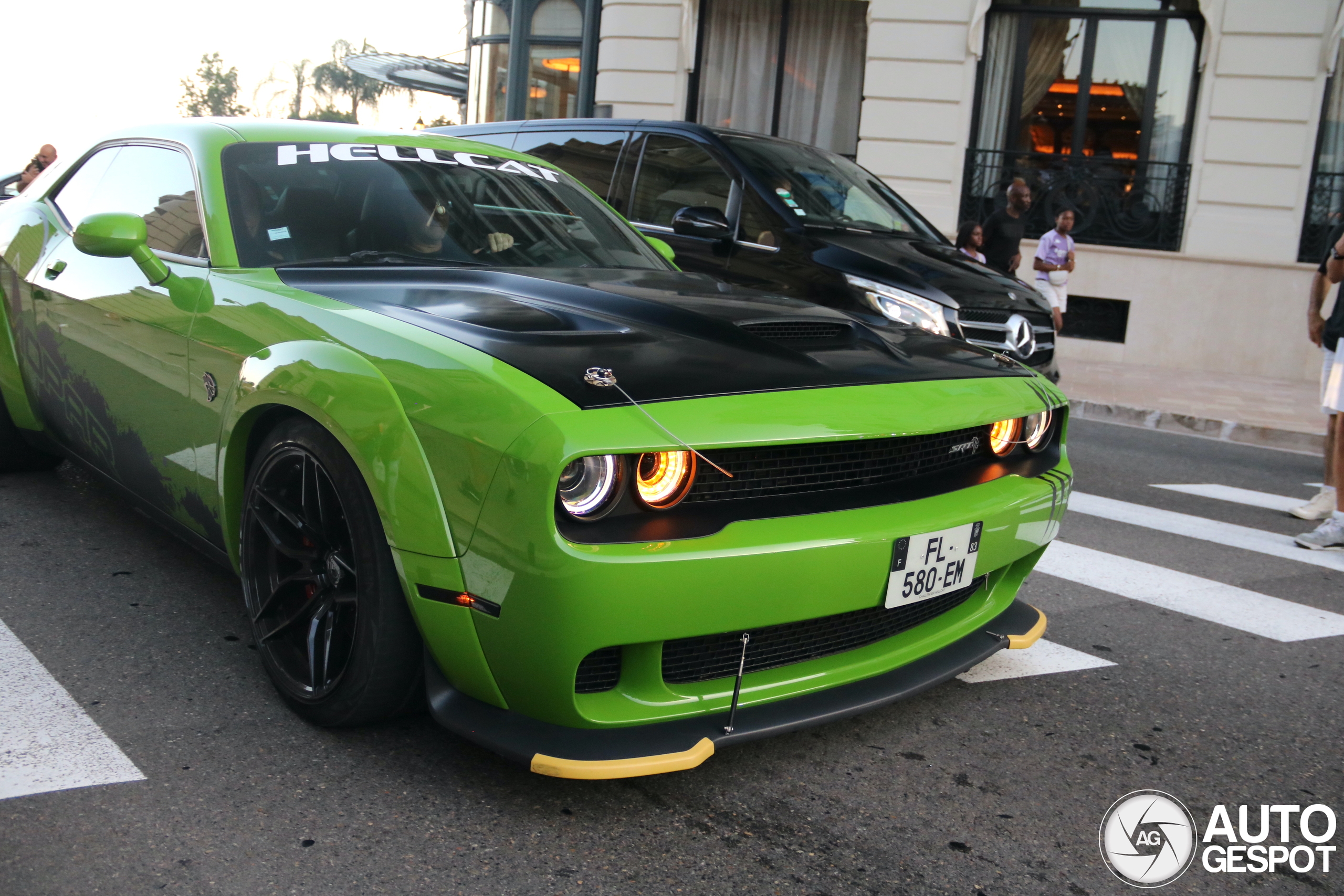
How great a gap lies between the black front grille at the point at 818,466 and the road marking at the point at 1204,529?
11.2 ft

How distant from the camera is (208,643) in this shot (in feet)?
10.6

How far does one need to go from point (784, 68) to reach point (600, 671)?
1575 centimetres

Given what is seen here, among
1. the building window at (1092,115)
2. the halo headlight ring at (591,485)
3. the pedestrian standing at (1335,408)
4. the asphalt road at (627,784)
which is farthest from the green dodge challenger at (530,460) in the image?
the building window at (1092,115)

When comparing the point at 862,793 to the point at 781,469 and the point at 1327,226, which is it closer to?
the point at 781,469

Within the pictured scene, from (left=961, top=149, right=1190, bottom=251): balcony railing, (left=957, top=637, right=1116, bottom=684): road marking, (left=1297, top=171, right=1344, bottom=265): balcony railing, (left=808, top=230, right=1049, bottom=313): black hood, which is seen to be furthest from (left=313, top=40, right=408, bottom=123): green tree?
(left=957, top=637, right=1116, bottom=684): road marking

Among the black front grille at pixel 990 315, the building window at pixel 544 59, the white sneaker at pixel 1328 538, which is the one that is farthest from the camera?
the building window at pixel 544 59

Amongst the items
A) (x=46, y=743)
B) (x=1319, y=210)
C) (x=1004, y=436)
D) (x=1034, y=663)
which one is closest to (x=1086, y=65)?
(x=1319, y=210)

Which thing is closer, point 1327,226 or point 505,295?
point 505,295

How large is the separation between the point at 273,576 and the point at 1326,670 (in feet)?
10.6

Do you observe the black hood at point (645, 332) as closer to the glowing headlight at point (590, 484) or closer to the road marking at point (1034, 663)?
the glowing headlight at point (590, 484)

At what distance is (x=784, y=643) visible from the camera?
8.18 feet

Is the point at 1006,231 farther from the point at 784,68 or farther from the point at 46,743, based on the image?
the point at 46,743

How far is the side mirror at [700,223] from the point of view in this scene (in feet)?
20.7

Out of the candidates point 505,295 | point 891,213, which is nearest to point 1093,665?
point 505,295
